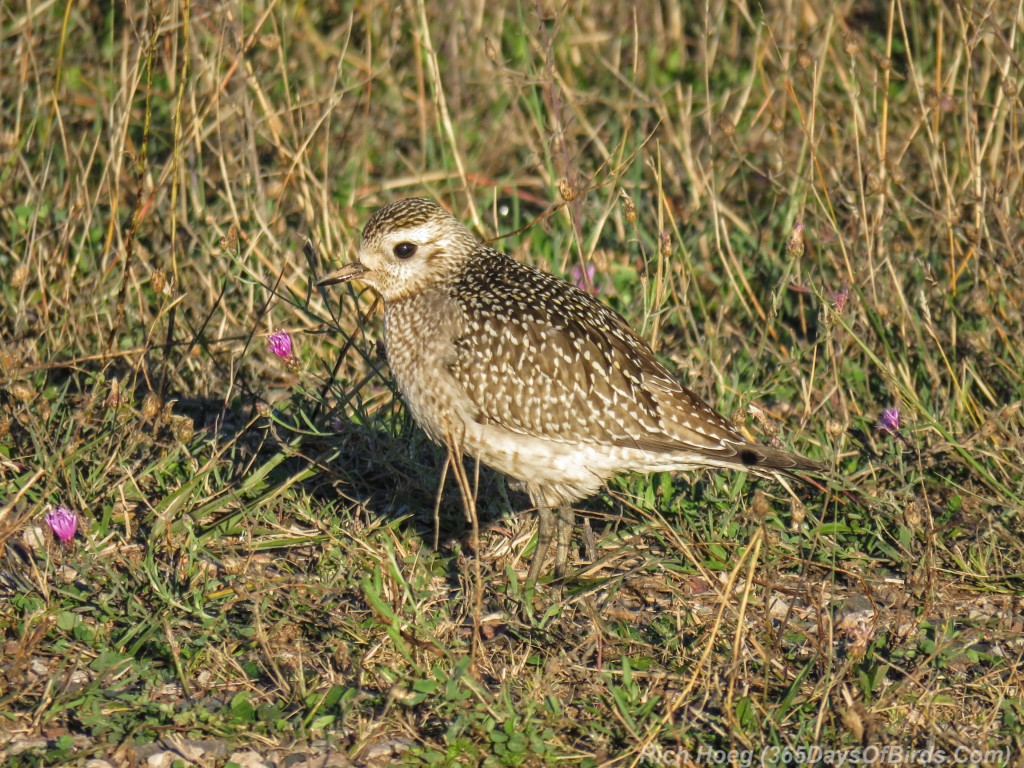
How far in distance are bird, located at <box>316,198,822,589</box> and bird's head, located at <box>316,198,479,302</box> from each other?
4 centimetres

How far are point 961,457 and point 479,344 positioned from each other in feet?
6.91

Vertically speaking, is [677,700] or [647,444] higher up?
[647,444]

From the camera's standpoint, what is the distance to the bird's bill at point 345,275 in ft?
17.7

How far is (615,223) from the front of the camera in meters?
7.62

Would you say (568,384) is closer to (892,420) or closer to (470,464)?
(470,464)

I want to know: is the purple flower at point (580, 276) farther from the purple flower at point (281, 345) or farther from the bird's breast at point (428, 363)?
the purple flower at point (281, 345)

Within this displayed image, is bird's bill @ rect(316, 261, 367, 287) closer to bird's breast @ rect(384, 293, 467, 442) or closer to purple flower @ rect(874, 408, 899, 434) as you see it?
bird's breast @ rect(384, 293, 467, 442)

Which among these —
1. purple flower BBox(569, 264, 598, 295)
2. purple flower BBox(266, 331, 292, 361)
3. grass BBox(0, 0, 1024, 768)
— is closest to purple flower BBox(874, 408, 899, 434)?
grass BBox(0, 0, 1024, 768)

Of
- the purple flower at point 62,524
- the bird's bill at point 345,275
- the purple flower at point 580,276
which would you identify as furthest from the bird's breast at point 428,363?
the purple flower at point 580,276

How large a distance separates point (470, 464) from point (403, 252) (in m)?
1.04

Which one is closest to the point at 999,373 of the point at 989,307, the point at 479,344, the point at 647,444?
the point at 989,307

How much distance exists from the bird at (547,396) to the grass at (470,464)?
234mm

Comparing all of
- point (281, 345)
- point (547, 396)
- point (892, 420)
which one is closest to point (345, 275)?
point (281, 345)

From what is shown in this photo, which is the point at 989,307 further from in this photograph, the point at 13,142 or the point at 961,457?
the point at 13,142
